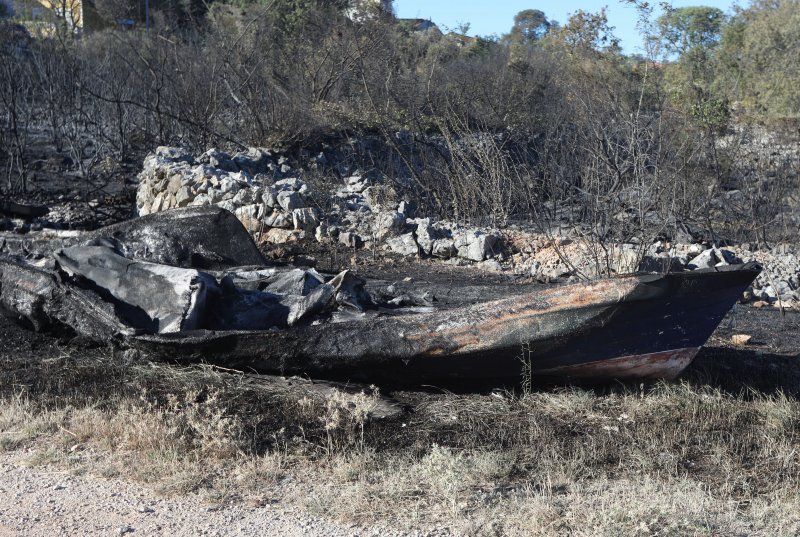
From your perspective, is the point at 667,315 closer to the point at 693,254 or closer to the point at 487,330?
the point at 487,330

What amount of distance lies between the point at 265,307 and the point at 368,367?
1202 mm

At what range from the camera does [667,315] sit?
17.7 ft

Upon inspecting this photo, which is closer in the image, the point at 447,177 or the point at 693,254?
the point at 693,254

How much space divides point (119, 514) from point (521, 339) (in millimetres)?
2646

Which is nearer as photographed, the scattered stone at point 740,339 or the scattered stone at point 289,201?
the scattered stone at point 740,339

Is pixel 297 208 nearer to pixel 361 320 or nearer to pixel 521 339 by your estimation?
pixel 361 320

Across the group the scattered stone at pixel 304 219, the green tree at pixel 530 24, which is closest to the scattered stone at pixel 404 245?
the scattered stone at pixel 304 219

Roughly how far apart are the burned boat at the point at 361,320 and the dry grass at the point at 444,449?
0.23 metres

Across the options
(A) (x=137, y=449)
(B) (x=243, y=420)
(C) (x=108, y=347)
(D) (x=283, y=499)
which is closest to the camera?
(D) (x=283, y=499)

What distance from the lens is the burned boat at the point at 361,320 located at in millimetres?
5340

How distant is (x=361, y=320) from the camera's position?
580 cm

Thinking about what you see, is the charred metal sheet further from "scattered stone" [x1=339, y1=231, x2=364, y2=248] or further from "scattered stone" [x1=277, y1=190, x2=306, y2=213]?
"scattered stone" [x1=277, y1=190, x2=306, y2=213]

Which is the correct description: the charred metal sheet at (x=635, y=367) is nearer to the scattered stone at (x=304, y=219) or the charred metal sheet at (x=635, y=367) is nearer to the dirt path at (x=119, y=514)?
the dirt path at (x=119, y=514)

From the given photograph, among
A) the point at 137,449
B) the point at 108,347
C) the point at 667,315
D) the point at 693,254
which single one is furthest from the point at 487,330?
the point at 693,254
